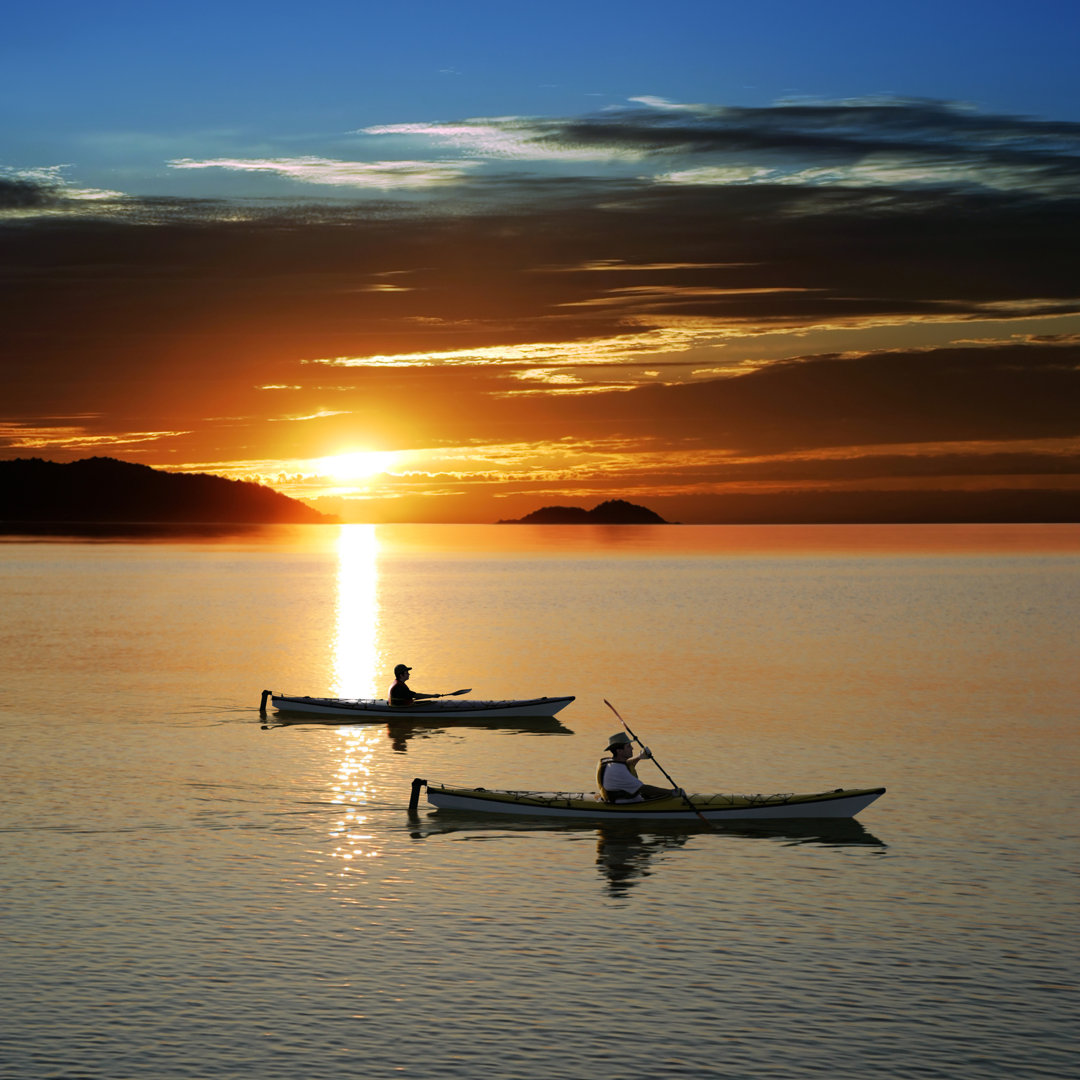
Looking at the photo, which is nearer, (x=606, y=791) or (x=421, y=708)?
(x=606, y=791)

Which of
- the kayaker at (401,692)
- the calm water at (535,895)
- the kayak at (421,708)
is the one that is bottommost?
the calm water at (535,895)

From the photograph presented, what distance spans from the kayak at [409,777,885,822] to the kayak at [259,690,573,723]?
17.6 m

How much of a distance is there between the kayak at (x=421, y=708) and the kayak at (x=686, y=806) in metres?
17.6

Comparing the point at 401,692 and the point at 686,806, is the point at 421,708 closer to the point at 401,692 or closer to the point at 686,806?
the point at 401,692

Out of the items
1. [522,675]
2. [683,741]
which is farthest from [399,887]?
[522,675]

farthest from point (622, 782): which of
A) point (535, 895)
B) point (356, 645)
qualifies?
point (356, 645)

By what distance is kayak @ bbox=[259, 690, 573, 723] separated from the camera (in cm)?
5066

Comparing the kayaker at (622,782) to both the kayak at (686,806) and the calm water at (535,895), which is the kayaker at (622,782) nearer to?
the kayak at (686,806)

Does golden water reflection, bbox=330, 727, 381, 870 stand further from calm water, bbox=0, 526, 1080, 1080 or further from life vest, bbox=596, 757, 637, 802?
life vest, bbox=596, 757, 637, 802

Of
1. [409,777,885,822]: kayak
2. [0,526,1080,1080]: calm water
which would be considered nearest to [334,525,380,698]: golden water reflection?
[0,526,1080,1080]: calm water

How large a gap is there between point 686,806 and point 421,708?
68.2ft

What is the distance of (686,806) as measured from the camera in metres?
31.6

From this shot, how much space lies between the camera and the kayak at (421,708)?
50.7 meters

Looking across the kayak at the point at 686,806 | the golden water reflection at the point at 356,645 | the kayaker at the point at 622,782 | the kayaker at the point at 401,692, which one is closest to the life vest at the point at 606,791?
the kayaker at the point at 622,782
